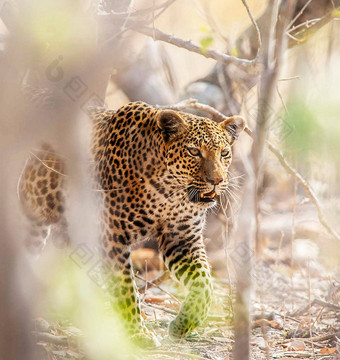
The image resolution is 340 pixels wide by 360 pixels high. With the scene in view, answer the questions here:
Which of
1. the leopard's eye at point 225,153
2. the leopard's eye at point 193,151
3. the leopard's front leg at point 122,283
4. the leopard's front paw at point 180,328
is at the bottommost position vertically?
the leopard's front paw at point 180,328

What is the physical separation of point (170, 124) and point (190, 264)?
4.46 feet

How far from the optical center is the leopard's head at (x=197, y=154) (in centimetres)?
571

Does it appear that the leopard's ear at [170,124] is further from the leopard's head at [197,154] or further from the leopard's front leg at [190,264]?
the leopard's front leg at [190,264]

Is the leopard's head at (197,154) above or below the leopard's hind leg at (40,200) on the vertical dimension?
below

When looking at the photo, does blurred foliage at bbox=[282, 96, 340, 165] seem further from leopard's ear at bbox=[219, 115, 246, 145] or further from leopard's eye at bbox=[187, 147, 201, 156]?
leopard's ear at bbox=[219, 115, 246, 145]

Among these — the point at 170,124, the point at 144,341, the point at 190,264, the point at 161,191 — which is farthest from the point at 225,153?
the point at 144,341

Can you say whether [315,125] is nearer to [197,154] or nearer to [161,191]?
[197,154]

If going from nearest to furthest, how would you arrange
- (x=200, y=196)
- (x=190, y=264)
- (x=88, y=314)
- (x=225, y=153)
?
(x=88, y=314) → (x=200, y=196) → (x=225, y=153) → (x=190, y=264)

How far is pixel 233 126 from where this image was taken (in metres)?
6.22

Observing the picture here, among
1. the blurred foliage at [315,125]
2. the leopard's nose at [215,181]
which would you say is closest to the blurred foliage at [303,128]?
the blurred foliage at [315,125]

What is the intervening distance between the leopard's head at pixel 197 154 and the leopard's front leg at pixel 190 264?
487 mm

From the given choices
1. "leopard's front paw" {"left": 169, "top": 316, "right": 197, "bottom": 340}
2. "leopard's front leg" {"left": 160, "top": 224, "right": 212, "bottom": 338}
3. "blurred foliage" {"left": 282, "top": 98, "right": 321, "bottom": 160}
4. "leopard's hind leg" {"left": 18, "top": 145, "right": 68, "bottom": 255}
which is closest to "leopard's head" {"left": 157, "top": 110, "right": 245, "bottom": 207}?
"leopard's front leg" {"left": 160, "top": 224, "right": 212, "bottom": 338}

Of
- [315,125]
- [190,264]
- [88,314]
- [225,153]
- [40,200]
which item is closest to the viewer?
[315,125]

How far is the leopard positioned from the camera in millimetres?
5824
